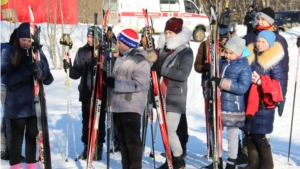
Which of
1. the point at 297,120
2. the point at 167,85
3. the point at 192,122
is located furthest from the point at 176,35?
the point at 297,120

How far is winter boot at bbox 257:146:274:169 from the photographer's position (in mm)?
4962

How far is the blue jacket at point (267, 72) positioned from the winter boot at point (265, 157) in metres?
0.24

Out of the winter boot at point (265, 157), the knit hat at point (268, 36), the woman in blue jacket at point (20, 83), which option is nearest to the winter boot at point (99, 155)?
the woman in blue jacket at point (20, 83)

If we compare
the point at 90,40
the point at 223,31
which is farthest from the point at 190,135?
the point at 90,40

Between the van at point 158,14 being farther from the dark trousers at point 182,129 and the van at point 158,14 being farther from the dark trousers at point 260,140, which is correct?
the dark trousers at point 260,140

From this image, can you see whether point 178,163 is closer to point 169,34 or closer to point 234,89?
point 234,89

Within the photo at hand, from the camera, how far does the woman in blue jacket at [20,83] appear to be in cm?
459

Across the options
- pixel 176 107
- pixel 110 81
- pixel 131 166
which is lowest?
pixel 131 166

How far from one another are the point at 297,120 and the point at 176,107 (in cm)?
521

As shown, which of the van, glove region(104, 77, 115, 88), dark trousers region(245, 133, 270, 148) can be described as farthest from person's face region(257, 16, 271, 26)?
the van

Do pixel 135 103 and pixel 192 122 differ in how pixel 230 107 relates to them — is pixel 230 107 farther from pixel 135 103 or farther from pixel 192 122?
pixel 192 122

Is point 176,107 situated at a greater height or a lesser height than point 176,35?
lesser

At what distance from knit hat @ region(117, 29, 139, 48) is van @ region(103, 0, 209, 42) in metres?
16.9

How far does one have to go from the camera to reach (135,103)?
4566mm
